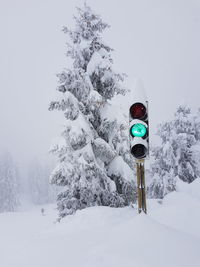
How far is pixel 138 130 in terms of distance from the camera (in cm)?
502

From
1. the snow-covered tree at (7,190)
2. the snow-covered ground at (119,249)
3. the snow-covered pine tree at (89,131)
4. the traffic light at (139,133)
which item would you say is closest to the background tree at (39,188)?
the snow-covered tree at (7,190)

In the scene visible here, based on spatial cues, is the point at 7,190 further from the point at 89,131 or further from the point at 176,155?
the point at 89,131

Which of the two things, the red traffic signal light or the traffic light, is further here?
the red traffic signal light

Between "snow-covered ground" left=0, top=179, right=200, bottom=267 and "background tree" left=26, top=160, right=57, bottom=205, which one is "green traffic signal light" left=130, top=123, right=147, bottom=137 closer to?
"snow-covered ground" left=0, top=179, right=200, bottom=267

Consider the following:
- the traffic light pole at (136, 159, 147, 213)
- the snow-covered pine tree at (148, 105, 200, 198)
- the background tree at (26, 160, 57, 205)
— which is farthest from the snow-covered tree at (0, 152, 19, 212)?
the traffic light pole at (136, 159, 147, 213)

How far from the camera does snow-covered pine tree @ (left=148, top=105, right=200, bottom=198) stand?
71.0ft

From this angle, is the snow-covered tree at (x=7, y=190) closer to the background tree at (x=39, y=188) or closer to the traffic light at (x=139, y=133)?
the background tree at (x=39, y=188)

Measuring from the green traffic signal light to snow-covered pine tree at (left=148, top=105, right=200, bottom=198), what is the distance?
17223 millimetres

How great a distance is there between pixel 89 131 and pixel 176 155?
42.2 ft

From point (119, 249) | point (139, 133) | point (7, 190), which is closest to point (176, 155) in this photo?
point (139, 133)

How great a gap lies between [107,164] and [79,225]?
472cm

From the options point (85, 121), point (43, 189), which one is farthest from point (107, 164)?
point (43, 189)

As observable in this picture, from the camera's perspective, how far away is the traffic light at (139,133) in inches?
195

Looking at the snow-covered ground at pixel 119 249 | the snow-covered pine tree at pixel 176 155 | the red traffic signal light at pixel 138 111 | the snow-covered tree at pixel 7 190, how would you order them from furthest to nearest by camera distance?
the snow-covered tree at pixel 7 190, the snow-covered pine tree at pixel 176 155, the red traffic signal light at pixel 138 111, the snow-covered ground at pixel 119 249
